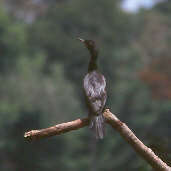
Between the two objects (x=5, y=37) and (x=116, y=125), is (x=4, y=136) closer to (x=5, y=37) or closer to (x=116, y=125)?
(x=5, y=37)

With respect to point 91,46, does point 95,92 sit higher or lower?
higher

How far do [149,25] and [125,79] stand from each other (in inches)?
687

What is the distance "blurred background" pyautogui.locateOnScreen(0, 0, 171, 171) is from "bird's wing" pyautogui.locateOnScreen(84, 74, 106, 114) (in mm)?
27174

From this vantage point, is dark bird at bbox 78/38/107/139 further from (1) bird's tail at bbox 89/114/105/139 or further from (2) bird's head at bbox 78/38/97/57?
(2) bird's head at bbox 78/38/97/57

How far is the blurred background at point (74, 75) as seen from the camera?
174ft

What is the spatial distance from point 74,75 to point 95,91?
209 ft

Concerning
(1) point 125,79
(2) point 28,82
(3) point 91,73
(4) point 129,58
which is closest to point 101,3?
(4) point 129,58

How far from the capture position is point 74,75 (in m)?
72.2

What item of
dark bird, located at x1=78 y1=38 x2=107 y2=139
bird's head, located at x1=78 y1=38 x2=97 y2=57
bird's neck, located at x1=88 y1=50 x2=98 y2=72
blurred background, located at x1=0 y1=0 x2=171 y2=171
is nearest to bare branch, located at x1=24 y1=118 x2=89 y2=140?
dark bird, located at x1=78 y1=38 x2=107 y2=139

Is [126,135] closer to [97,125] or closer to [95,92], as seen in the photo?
[97,125]

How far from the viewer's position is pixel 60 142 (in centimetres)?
5425

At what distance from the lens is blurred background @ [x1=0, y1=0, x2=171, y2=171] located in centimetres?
5294

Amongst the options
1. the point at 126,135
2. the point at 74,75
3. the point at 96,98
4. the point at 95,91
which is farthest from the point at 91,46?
the point at 74,75

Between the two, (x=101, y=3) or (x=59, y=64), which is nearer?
(x=59, y=64)
